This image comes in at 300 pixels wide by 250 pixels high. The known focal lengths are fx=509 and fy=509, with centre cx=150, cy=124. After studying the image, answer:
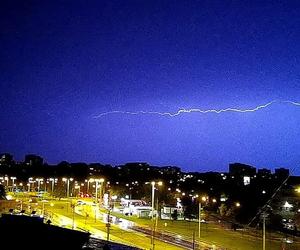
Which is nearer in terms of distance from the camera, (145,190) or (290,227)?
(290,227)

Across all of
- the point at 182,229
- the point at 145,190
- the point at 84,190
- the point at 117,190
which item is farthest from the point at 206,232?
the point at 84,190

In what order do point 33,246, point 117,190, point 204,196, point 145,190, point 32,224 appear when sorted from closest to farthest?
point 33,246 < point 32,224 < point 204,196 < point 145,190 < point 117,190

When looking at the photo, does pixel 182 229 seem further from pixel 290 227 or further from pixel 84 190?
pixel 84 190

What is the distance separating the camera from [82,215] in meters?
85.2

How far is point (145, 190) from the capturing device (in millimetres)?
134250

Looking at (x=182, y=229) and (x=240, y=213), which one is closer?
(x=182, y=229)

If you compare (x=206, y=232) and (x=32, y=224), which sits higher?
(x=32, y=224)

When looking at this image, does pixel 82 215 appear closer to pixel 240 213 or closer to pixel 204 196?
pixel 240 213

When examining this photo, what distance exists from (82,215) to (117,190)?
59888 mm

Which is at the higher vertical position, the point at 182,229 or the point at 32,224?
the point at 32,224

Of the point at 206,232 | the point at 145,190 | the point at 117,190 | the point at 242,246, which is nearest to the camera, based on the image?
the point at 242,246

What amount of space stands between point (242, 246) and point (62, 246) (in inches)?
1577

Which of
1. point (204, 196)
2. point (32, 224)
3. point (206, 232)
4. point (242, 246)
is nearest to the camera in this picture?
point (32, 224)

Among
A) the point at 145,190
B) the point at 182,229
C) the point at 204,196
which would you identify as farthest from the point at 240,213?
the point at 145,190
